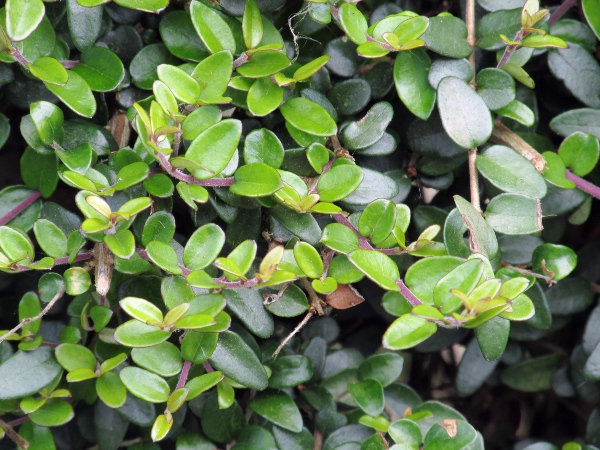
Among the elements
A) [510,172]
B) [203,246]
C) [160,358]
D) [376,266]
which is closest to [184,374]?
[160,358]

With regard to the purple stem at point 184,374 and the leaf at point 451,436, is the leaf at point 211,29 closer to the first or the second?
the purple stem at point 184,374

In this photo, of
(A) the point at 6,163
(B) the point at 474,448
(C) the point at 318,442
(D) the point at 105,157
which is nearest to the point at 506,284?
(B) the point at 474,448

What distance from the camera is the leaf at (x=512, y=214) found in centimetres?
81

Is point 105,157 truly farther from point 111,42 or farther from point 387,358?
point 387,358

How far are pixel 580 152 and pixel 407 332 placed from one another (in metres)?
0.41

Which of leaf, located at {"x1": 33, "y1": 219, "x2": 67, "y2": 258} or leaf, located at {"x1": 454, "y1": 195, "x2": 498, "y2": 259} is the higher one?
leaf, located at {"x1": 454, "y1": 195, "x2": 498, "y2": 259}

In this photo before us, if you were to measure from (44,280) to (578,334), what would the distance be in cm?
89

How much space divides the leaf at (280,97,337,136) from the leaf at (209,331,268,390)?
27cm

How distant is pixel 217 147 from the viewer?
0.70 m

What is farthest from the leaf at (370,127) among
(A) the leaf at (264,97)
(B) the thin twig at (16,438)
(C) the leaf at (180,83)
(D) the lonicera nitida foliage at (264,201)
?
(B) the thin twig at (16,438)

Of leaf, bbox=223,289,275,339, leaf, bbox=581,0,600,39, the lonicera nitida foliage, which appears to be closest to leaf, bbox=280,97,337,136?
the lonicera nitida foliage

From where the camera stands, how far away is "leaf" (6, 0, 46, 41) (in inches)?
26.8

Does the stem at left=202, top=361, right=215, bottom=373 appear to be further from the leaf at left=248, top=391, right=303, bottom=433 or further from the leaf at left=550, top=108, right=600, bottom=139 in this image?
the leaf at left=550, top=108, right=600, bottom=139

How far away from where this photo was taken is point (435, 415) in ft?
3.04
